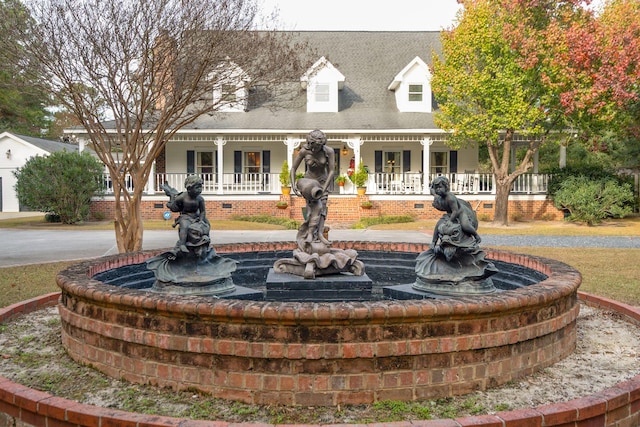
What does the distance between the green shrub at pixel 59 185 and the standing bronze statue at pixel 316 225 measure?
19.1 meters

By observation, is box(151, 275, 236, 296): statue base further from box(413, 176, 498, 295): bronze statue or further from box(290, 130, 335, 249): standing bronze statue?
box(413, 176, 498, 295): bronze statue

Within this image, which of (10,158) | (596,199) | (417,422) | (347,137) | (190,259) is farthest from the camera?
(10,158)

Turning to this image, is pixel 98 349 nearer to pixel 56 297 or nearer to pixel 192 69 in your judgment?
pixel 56 297

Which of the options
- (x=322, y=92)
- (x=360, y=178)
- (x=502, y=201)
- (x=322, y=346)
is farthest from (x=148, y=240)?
(x=502, y=201)

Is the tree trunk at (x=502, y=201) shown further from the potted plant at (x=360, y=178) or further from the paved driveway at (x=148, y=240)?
the potted plant at (x=360, y=178)

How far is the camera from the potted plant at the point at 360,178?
23875mm

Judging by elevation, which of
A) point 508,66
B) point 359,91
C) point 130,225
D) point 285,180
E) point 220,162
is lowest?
point 130,225

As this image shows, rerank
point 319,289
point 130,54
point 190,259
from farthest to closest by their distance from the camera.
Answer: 1. point 130,54
2. point 319,289
3. point 190,259

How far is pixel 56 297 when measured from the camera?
736 centimetres

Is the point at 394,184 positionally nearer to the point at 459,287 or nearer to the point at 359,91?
the point at 359,91

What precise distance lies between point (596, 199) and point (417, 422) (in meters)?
22.0

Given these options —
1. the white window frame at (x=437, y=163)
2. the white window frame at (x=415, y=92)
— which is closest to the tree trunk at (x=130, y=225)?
the white window frame at (x=415, y=92)

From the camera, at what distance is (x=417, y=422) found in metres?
3.36

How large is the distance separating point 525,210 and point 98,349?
23.8m
